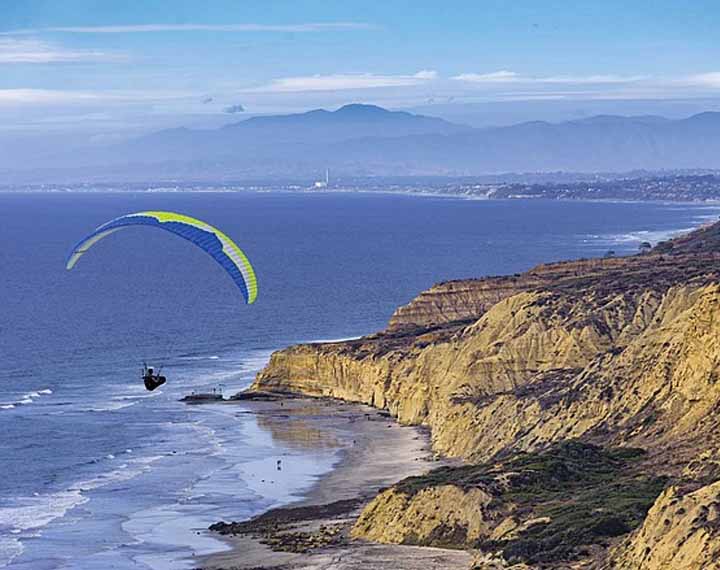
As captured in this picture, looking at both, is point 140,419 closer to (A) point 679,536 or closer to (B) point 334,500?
(B) point 334,500

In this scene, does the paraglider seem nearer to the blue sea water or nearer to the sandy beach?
the sandy beach

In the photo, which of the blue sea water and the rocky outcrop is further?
the blue sea water

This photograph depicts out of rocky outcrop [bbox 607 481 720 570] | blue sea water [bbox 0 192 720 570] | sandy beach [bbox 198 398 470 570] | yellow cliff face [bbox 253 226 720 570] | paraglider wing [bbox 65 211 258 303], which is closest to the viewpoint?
rocky outcrop [bbox 607 481 720 570]

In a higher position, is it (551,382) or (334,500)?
(551,382)

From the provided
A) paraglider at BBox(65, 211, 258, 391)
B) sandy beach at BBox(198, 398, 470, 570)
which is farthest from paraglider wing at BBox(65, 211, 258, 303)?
sandy beach at BBox(198, 398, 470, 570)

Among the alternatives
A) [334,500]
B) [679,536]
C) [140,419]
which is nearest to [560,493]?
[334,500]

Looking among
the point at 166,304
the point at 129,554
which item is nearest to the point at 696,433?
the point at 129,554

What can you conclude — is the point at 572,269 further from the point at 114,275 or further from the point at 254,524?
the point at 114,275
